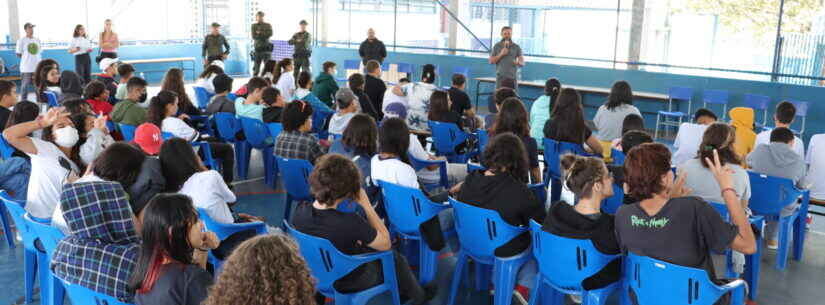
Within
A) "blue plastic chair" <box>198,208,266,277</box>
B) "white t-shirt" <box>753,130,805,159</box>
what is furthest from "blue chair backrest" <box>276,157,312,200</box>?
"white t-shirt" <box>753,130,805,159</box>

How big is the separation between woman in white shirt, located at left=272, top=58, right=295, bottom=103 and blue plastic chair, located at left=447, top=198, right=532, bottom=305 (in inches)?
203

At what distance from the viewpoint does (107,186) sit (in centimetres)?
295

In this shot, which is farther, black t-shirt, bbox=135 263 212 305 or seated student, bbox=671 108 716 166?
seated student, bbox=671 108 716 166

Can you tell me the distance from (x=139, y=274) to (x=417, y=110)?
16.4 ft

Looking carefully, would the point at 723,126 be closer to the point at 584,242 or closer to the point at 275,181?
the point at 584,242

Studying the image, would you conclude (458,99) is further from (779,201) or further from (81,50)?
(81,50)

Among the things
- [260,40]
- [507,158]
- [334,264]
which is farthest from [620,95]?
[260,40]

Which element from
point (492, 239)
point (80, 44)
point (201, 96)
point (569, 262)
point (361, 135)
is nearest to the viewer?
point (569, 262)

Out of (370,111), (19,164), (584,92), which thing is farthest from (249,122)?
(584,92)

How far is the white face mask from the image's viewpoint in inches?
172

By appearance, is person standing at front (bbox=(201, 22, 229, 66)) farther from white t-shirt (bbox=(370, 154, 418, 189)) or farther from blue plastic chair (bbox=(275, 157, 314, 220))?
white t-shirt (bbox=(370, 154, 418, 189))

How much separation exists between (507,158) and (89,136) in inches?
112

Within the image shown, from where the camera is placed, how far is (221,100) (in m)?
7.00

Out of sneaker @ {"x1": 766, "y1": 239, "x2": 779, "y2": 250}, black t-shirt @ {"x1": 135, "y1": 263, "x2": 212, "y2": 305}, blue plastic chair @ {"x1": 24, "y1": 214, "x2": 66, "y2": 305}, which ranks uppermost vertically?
black t-shirt @ {"x1": 135, "y1": 263, "x2": 212, "y2": 305}
